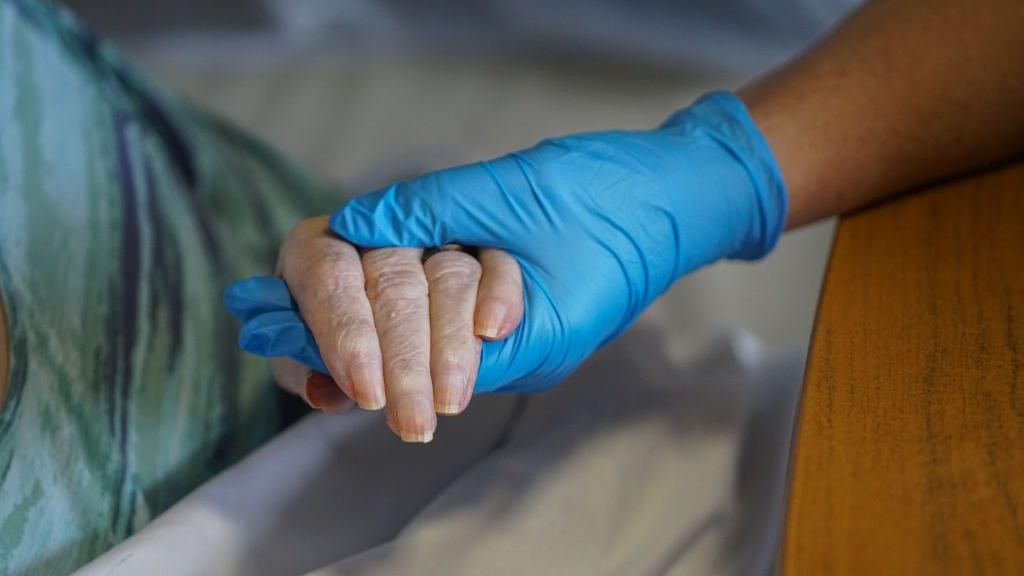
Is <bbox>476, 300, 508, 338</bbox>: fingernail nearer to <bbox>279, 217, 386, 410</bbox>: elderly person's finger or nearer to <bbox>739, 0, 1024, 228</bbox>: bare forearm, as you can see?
<bbox>279, 217, 386, 410</bbox>: elderly person's finger

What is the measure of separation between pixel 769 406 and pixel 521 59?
0.71 meters

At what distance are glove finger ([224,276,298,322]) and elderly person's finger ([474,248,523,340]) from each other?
0.43 feet

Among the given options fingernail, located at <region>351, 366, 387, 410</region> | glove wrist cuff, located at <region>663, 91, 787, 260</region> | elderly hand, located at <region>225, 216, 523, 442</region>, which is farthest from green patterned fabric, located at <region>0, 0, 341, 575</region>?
glove wrist cuff, located at <region>663, 91, 787, 260</region>

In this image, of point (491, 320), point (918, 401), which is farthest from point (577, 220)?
point (918, 401)

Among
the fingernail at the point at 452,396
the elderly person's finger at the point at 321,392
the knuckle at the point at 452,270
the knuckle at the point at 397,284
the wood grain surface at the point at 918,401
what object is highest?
the knuckle at the point at 397,284

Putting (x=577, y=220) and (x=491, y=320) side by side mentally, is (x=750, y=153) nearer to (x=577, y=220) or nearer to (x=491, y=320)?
(x=577, y=220)

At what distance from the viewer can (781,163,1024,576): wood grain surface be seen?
0.43 metres

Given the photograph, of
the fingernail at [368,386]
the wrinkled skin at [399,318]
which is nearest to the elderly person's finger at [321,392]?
the wrinkled skin at [399,318]

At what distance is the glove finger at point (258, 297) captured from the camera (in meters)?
0.64

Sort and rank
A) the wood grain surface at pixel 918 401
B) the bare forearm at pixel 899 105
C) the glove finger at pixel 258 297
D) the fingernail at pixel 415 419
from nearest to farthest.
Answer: the wood grain surface at pixel 918 401, the fingernail at pixel 415 419, the glove finger at pixel 258 297, the bare forearm at pixel 899 105

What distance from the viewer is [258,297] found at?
0.64 m

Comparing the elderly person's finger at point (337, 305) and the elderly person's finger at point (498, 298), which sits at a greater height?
the elderly person's finger at point (337, 305)

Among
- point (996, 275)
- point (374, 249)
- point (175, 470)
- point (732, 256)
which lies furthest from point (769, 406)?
point (175, 470)

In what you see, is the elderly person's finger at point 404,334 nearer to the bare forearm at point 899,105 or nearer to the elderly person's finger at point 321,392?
the elderly person's finger at point 321,392
